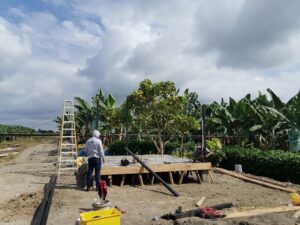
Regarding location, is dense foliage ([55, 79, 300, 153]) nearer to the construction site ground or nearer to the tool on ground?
the construction site ground

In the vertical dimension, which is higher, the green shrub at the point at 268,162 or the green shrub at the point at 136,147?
the green shrub at the point at 136,147

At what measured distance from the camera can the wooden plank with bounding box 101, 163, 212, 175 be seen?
449 inches

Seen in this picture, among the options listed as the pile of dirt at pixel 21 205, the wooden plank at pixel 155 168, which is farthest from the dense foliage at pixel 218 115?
the pile of dirt at pixel 21 205

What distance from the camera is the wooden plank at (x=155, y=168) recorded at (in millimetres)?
11400

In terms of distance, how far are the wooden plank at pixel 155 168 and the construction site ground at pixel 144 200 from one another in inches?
19.0

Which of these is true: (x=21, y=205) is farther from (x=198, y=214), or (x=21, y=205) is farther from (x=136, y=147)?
(x=136, y=147)

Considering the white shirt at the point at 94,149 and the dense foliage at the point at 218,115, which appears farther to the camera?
the dense foliage at the point at 218,115

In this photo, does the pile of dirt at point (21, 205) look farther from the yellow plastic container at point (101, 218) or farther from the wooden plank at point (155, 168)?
the yellow plastic container at point (101, 218)

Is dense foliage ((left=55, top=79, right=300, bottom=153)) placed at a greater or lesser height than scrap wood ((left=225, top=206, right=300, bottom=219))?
greater

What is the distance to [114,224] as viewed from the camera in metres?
6.01

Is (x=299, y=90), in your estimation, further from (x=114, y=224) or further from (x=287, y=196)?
(x=114, y=224)

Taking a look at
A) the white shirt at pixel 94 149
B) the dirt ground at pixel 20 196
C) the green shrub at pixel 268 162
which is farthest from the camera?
the green shrub at pixel 268 162

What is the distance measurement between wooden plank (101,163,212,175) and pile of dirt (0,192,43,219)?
6.75 ft

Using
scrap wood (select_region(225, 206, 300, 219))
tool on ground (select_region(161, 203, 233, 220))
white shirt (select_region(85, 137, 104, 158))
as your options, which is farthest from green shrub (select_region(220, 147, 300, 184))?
white shirt (select_region(85, 137, 104, 158))
